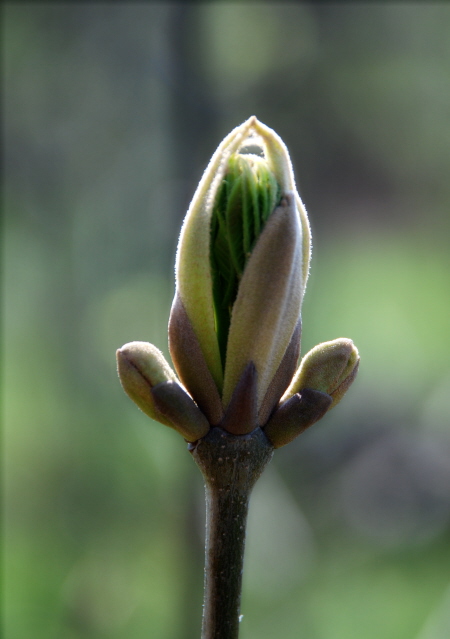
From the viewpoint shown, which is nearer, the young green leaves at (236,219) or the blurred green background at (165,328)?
the young green leaves at (236,219)

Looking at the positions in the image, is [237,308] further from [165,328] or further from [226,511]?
[165,328]

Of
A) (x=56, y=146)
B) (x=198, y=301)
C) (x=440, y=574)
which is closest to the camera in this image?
(x=198, y=301)

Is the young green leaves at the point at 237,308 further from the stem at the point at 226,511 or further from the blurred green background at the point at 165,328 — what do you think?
the blurred green background at the point at 165,328

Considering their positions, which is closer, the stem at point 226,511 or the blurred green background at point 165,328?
the stem at point 226,511

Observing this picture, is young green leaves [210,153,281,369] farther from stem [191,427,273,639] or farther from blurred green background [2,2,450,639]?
blurred green background [2,2,450,639]

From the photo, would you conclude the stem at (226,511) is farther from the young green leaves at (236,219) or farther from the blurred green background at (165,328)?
the blurred green background at (165,328)

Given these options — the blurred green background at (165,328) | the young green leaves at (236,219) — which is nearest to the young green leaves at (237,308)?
the young green leaves at (236,219)

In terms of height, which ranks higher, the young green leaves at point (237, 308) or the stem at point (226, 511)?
the young green leaves at point (237, 308)

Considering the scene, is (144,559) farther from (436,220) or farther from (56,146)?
(436,220)

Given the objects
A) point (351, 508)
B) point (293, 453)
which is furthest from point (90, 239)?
point (351, 508)
